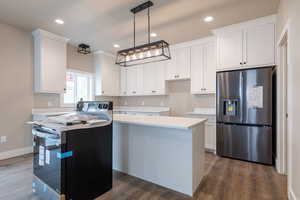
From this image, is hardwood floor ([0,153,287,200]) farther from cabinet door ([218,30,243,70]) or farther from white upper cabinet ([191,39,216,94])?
cabinet door ([218,30,243,70])

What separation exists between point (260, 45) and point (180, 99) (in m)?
2.27

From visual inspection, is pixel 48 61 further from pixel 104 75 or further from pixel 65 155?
pixel 65 155

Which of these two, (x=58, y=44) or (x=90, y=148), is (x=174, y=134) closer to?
(x=90, y=148)

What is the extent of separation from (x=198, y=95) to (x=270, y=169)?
221 cm

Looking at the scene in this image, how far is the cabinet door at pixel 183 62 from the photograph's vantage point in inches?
163

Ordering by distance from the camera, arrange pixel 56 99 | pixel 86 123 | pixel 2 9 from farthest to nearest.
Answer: pixel 56 99, pixel 2 9, pixel 86 123

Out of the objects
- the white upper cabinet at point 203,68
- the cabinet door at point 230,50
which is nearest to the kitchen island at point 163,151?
the cabinet door at point 230,50

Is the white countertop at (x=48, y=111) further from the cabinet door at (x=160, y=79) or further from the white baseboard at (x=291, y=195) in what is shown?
the white baseboard at (x=291, y=195)

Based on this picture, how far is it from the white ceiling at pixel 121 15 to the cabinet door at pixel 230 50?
0.27 metres

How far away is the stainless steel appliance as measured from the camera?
156cm

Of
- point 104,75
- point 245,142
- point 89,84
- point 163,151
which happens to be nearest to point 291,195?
point 245,142

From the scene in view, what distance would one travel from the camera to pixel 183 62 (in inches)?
167

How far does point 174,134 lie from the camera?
1996 mm

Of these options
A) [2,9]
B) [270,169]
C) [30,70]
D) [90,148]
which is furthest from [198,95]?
[2,9]
